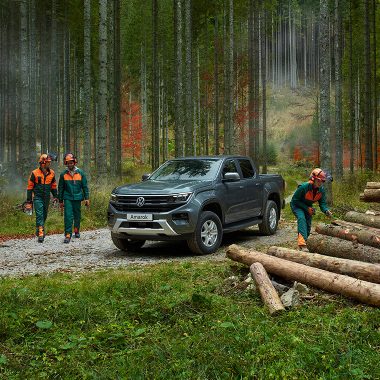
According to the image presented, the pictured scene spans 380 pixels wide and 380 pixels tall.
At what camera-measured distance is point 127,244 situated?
10328mm

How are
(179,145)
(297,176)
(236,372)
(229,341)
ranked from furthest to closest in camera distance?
(297,176) < (179,145) < (229,341) < (236,372)

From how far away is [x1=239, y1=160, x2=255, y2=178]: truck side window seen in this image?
460 inches

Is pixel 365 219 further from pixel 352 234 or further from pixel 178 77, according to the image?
pixel 178 77

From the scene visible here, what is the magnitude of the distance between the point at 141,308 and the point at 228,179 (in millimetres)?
5247

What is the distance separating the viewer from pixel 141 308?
5750 mm

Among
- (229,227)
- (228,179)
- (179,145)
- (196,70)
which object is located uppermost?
(196,70)

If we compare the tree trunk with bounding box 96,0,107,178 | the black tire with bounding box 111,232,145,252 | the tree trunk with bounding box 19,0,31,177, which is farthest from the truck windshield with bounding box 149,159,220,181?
the tree trunk with bounding box 19,0,31,177

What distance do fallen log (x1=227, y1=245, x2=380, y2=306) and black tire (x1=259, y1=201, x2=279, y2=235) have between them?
15.2ft

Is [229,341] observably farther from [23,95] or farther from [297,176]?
[297,176]

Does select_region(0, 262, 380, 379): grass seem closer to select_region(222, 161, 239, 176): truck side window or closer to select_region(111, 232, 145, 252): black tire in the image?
select_region(111, 232, 145, 252): black tire

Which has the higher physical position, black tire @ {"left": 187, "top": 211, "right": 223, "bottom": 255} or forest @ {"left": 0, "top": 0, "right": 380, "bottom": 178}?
forest @ {"left": 0, "top": 0, "right": 380, "bottom": 178}

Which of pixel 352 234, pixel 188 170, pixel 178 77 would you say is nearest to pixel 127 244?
pixel 188 170

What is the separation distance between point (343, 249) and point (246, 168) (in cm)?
476

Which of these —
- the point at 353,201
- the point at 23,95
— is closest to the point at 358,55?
the point at 353,201
